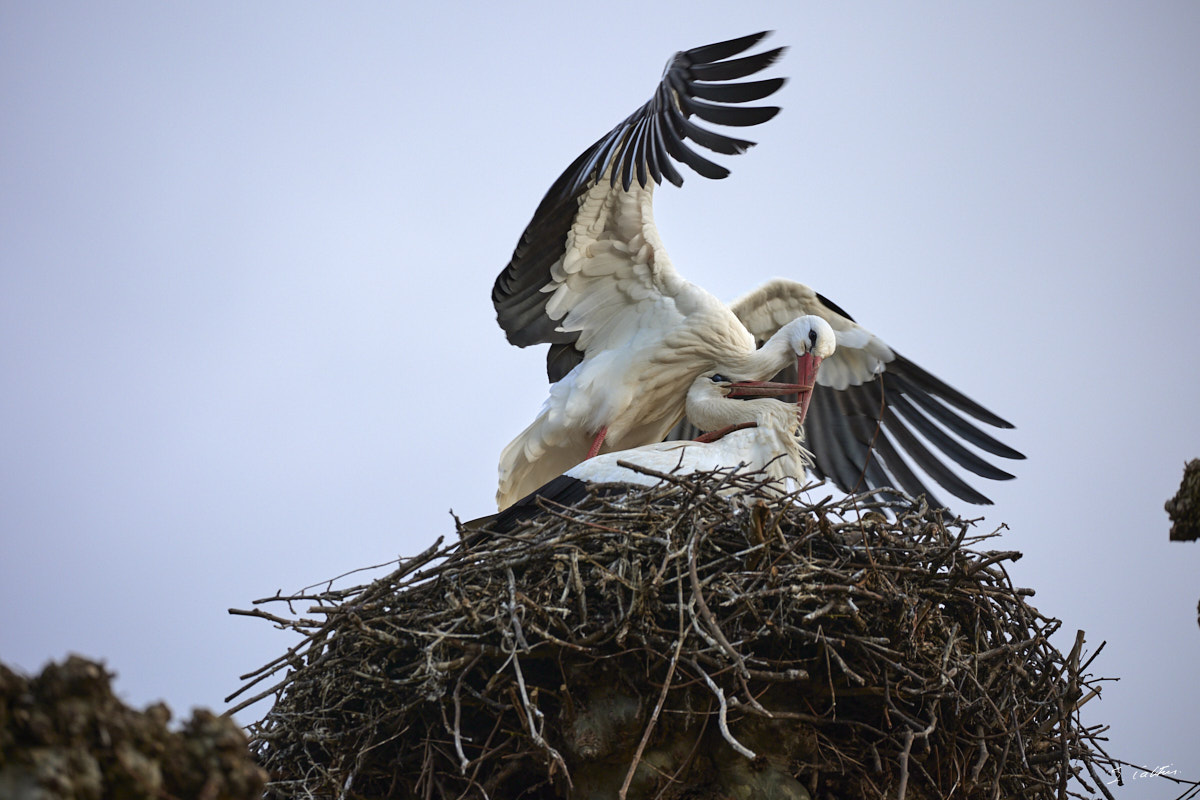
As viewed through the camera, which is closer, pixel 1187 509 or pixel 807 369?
pixel 1187 509

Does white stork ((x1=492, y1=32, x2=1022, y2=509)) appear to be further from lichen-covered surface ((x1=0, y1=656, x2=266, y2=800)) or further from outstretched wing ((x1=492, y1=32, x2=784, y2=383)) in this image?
lichen-covered surface ((x1=0, y1=656, x2=266, y2=800))

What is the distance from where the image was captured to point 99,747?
1455mm

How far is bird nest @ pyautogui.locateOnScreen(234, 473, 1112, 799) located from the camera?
319 cm

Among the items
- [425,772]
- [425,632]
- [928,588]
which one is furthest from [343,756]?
[928,588]

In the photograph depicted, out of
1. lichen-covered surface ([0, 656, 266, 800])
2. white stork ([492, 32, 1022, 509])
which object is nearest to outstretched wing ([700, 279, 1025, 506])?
white stork ([492, 32, 1022, 509])

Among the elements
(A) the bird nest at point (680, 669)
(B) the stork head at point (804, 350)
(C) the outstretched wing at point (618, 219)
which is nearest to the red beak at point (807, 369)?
(B) the stork head at point (804, 350)

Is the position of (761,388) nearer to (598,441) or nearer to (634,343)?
(634,343)

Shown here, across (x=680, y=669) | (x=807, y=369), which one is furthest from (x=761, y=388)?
(x=680, y=669)

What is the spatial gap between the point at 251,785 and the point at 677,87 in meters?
3.51

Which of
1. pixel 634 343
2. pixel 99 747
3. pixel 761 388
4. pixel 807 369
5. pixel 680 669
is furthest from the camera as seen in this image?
pixel 634 343

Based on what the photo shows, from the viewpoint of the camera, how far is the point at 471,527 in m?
4.08

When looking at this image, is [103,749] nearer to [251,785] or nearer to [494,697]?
[251,785]

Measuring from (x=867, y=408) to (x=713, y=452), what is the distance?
1.97m

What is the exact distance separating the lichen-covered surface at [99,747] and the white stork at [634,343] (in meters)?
3.62
